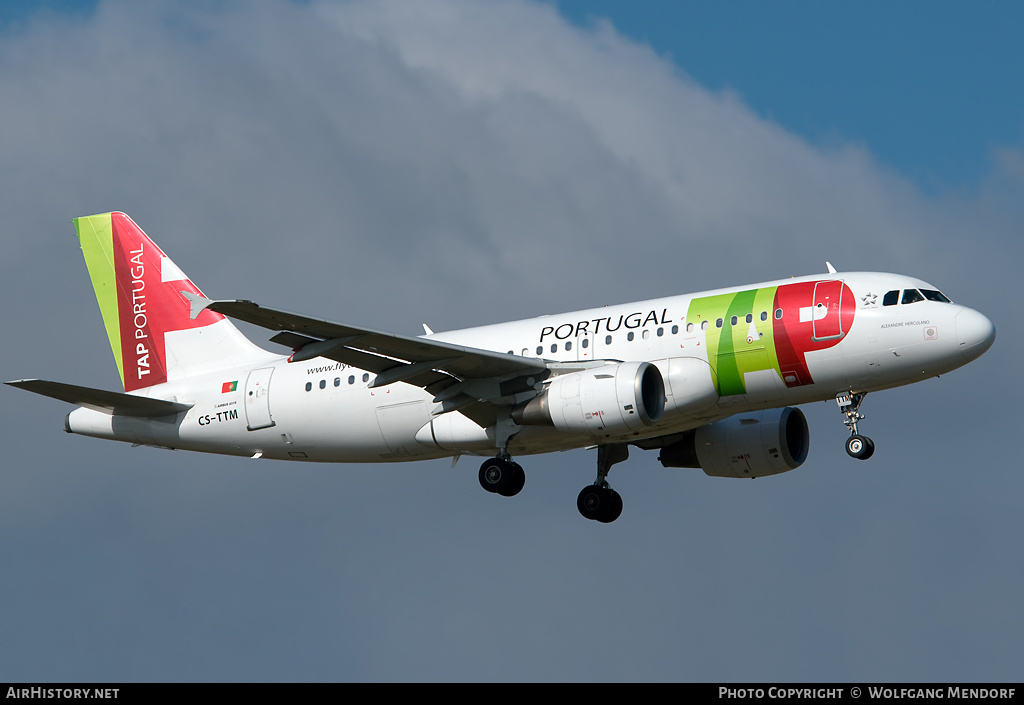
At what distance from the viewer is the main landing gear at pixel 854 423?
36.0m

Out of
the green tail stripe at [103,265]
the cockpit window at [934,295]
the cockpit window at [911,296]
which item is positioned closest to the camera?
the cockpit window at [911,296]

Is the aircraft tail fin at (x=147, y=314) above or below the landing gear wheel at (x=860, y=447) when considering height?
above

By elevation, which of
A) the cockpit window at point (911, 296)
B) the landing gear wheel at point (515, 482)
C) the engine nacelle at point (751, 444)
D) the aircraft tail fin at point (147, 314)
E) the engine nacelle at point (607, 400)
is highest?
Answer: the aircraft tail fin at point (147, 314)

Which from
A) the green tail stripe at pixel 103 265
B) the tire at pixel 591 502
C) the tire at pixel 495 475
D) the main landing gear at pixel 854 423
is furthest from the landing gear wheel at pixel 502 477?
the green tail stripe at pixel 103 265

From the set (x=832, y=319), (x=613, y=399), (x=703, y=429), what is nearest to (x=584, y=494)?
(x=703, y=429)

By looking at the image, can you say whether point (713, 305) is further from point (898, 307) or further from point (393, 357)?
point (393, 357)

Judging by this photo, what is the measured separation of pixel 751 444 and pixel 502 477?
315 inches

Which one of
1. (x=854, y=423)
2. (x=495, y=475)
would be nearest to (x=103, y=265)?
(x=495, y=475)

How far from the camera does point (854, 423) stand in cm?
3644

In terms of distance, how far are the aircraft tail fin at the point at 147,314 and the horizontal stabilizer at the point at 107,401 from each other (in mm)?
1808

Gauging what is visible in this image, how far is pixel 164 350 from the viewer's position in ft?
144

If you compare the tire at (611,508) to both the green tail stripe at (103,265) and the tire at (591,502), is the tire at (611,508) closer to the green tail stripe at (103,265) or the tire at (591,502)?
the tire at (591,502)
